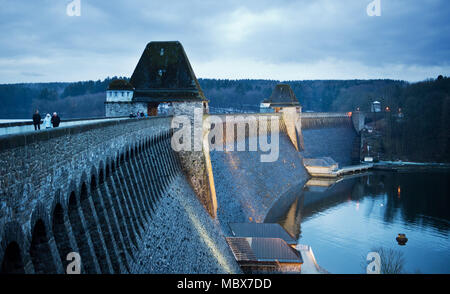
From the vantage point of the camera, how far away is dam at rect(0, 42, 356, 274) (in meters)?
5.69

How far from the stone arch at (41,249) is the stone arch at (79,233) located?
1289mm

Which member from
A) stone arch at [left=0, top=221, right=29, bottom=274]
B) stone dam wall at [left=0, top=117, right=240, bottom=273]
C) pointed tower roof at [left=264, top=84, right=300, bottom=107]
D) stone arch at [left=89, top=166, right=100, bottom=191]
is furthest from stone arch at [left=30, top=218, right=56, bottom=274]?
pointed tower roof at [left=264, top=84, right=300, bottom=107]

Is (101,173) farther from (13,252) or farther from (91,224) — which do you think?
(13,252)

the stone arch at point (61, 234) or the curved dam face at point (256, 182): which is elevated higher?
the stone arch at point (61, 234)

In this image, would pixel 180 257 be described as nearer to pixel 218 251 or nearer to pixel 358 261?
pixel 218 251

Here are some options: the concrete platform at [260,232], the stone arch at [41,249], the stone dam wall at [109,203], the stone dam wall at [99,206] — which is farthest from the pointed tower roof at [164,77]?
the stone arch at [41,249]

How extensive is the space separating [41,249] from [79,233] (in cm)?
160

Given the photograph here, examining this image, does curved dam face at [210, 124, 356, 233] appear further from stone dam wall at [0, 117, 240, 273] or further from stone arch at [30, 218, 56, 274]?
stone arch at [30, 218, 56, 274]

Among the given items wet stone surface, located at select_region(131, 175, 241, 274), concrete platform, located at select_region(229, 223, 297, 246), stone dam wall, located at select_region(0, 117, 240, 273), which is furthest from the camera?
concrete platform, located at select_region(229, 223, 297, 246)

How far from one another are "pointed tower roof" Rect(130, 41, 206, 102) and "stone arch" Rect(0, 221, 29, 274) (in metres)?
17.3

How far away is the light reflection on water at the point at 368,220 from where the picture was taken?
25.3m

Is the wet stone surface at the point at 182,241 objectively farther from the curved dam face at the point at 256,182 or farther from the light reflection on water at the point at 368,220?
the light reflection on water at the point at 368,220

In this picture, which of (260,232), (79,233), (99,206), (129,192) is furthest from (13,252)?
(260,232)
